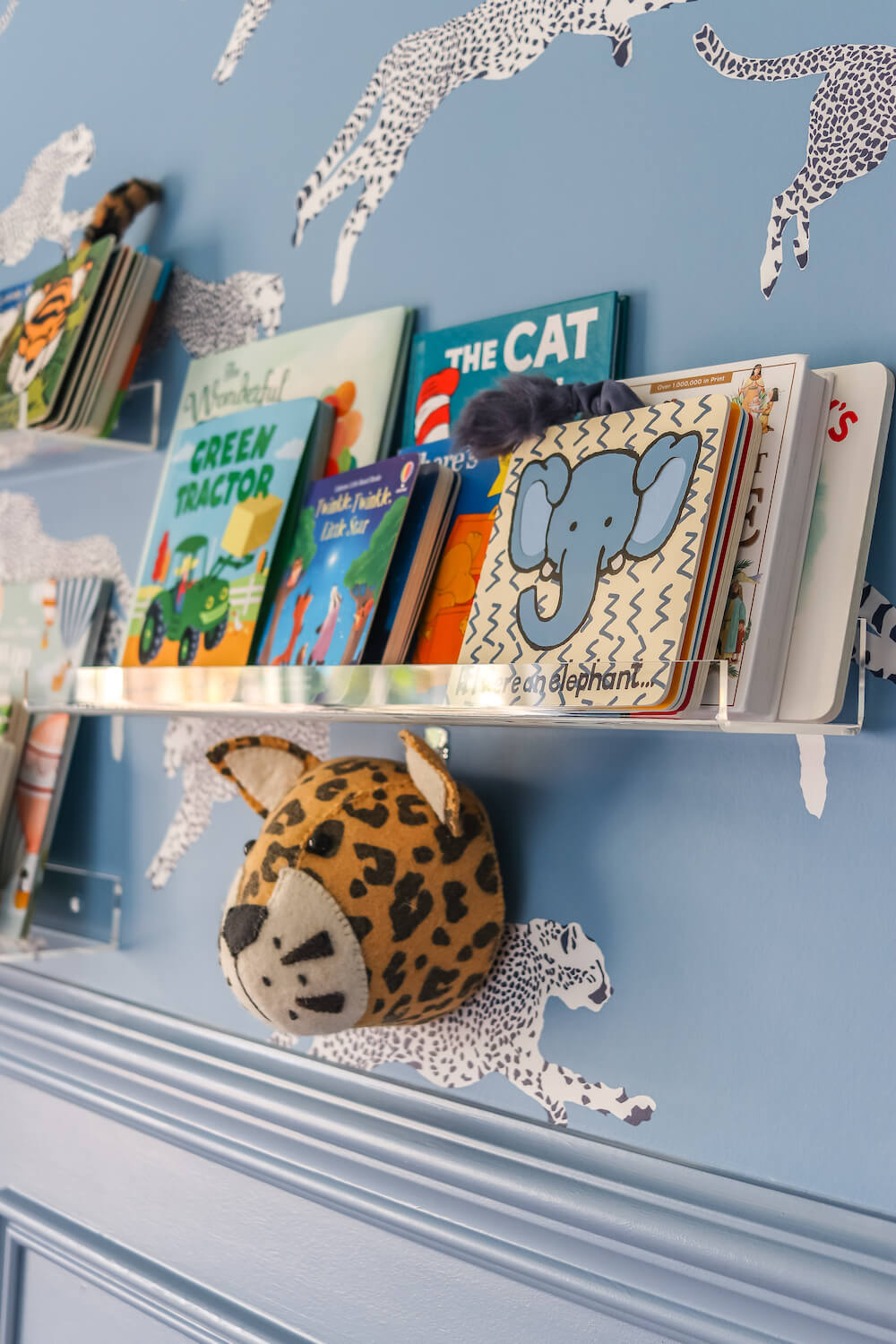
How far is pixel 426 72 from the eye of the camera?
101cm

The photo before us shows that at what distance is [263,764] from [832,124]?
645 mm

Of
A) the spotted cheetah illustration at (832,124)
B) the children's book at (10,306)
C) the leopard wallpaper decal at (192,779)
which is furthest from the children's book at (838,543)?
the children's book at (10,306)

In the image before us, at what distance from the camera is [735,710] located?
0.66 meters

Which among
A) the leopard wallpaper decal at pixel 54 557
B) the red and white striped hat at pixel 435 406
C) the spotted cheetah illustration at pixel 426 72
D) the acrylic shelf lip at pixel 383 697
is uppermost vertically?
the spotted cheetah illustration at pixel 426 72

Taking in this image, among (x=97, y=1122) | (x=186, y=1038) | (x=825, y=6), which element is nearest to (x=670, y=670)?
Answer: (x=825, y=6)

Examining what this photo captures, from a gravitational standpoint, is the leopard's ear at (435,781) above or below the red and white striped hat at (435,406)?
below

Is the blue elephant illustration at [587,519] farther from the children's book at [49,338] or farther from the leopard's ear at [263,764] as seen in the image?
the children's book at [49,338]

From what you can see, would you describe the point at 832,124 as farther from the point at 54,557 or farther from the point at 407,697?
the point at 54,557

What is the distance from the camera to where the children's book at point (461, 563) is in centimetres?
84

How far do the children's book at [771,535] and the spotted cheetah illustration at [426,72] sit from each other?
1.11 feet

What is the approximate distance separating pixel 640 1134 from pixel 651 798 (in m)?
0.24

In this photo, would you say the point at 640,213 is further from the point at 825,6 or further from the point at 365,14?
the point at 365,14

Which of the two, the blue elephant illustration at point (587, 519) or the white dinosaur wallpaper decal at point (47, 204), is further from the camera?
the white dinosaur wallpaper decal at point (47, 204)

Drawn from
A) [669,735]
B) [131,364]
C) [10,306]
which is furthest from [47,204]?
[669,735]
